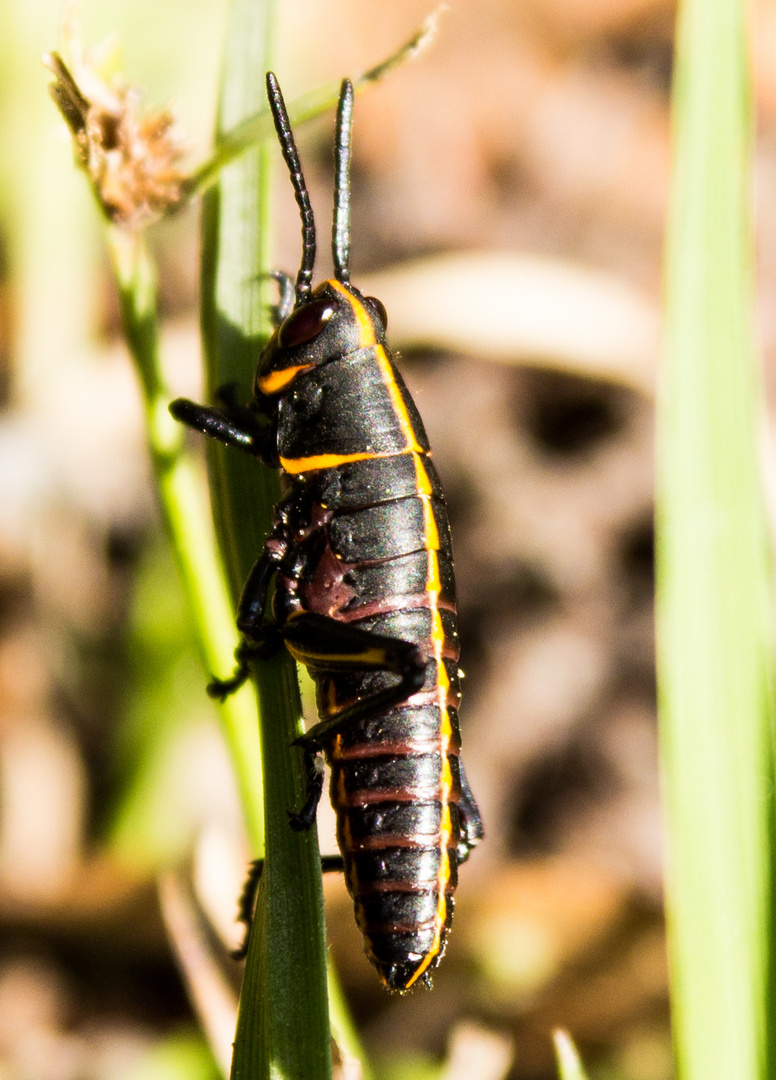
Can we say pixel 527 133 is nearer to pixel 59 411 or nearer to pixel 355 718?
pixel 59 411

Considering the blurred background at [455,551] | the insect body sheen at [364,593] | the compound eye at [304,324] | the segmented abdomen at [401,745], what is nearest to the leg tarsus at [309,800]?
the insect body sheen at [364,593]

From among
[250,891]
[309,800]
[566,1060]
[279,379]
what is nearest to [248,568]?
[309,800]

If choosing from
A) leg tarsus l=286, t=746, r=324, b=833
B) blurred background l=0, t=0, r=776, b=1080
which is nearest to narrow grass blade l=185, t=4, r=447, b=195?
leg tarsus l=286, t=746, r=324, b=833

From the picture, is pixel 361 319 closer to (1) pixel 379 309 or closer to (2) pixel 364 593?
(1) pixel 379 309

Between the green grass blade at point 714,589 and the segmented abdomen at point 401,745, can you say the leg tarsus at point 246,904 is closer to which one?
the segmented abdomen at point 401,745

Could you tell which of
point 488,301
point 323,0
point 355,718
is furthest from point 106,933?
point 323,0

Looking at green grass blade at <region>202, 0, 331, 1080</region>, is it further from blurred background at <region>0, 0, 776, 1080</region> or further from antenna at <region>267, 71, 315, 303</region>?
blurred background at <region>0, 0, 776, 1080</region>

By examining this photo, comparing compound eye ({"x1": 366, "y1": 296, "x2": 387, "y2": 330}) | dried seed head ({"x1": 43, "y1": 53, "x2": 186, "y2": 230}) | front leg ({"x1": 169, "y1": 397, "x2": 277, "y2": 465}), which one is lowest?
front leg ({"x1": 169, "y1": 397, "x2": 277, "y2": 465})
